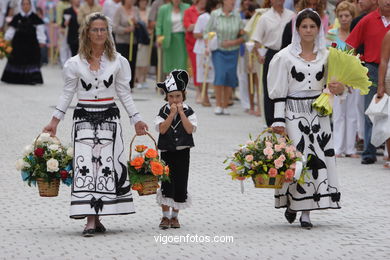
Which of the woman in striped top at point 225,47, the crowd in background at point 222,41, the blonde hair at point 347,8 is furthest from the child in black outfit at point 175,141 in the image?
the woman in striped top at point 225,47

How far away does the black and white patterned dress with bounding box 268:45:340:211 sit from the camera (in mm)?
9727

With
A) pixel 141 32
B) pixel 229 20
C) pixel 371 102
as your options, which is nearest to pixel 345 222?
pixel 371 102

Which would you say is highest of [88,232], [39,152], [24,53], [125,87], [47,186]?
[24,53]

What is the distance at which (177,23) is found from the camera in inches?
889

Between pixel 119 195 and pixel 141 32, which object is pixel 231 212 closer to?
pixel 119 195

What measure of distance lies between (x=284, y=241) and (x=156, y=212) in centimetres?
175

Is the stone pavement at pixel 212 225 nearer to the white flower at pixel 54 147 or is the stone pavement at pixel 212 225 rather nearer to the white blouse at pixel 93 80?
the white flower at pixel 54 147

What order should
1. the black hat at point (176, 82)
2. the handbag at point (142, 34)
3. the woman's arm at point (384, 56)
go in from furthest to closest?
the handbag at point (142, 34), the woman's arm at point (384, 56), the black hat at point (176, 82)

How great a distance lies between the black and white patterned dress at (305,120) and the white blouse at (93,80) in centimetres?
124

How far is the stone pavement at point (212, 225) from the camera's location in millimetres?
8633

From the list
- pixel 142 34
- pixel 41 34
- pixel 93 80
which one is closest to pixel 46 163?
pixel 93 80

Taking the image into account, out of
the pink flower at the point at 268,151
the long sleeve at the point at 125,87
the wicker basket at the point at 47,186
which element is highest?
the long sleeve at the point at 125,87

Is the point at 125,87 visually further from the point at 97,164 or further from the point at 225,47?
the point at 225,47

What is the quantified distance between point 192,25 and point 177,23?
0.97 meters
